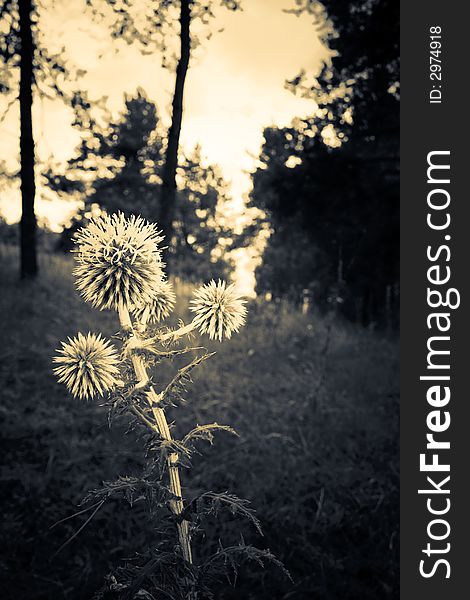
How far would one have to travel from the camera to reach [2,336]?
859 cm

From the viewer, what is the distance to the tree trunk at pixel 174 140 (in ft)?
30.4

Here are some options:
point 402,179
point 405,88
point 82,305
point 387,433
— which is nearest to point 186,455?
point 402,179

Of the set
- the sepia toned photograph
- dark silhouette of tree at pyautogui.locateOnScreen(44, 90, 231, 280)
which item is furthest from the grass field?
dark silhouette of tree at pyautogui.locateOnScreen(44, 90, 231, 280)

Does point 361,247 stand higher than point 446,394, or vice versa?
point 361,247

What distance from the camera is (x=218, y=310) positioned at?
55.0 inches

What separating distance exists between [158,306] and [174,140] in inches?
349

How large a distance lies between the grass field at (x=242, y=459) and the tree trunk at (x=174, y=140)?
7.80ft

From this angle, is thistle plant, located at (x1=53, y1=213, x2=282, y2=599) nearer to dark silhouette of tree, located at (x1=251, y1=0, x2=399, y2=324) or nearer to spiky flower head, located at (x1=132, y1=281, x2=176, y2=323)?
spiky flower head, located at (x1=132, y1=281, x2=176, y2=323)

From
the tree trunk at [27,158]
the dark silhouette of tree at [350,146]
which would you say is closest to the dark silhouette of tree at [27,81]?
the tree trunk at [27,158]

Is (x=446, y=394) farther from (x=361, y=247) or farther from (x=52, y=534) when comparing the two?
(x=361, y=247)

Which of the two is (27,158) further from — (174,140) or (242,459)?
(242,459)

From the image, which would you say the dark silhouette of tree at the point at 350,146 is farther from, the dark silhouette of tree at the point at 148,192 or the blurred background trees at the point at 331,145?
the dark silhouette of tree at the point at 148,192

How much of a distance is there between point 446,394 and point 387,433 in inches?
146

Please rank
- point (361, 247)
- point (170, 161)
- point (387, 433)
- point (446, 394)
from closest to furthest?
point (446, 394) < point (387, 433) < point (170, 161) < point (361, 247)
